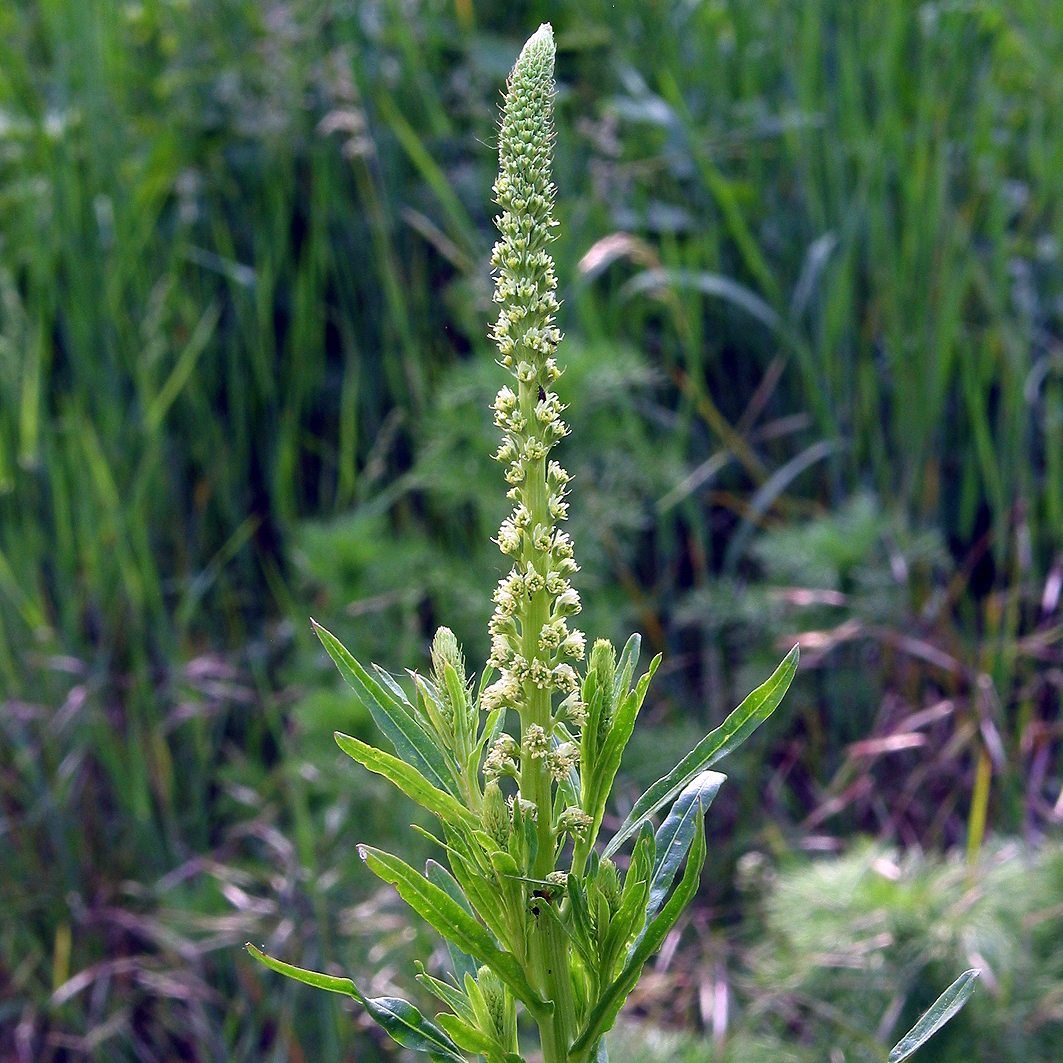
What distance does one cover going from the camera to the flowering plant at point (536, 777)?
1.96 feet

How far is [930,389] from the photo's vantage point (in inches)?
112

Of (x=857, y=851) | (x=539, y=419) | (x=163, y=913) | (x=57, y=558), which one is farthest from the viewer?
(x=57, y=558)

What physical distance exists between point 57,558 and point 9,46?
1585mm

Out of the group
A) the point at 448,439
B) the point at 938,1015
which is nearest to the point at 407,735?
the point at 938,1015

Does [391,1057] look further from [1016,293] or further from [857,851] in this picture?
[1016,293]

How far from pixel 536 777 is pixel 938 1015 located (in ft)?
0.90

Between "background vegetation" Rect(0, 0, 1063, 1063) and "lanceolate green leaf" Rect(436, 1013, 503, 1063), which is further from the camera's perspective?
"background vegetation" Rect(0, 0, 1063, 1063)

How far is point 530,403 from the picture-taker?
0.61 meters

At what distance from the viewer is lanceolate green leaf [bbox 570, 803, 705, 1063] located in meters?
0.61

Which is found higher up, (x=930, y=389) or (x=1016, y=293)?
(x=1016, y=293)

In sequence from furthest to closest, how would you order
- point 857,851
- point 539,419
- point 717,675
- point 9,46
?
point 9,46 < point 717,675 < point 857,851 < point 539,419

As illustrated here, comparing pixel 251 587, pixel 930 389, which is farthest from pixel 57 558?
pixel 930 389

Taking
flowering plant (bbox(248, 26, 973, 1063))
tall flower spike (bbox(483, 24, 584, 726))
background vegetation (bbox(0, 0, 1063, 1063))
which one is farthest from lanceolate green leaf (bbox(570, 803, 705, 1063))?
background vegetation (bbox(0, 0, 1063, 1063))

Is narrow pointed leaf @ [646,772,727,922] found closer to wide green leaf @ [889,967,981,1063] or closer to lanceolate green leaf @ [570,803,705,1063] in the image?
lanceolate green leaf @ [570,803,705,1063]
